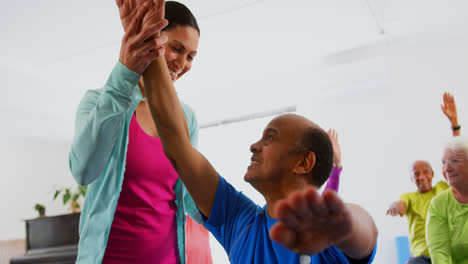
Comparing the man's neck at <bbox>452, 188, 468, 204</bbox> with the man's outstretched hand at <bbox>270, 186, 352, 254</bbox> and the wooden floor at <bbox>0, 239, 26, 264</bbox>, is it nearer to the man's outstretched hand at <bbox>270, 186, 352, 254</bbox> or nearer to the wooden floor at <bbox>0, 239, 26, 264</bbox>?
the man's outstretched hand at <bbox>270, 186, 352, 254</bbox>

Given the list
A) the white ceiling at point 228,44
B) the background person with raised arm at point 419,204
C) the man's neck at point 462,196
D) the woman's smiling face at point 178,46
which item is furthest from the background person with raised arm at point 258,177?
the white ceiling at point 228,44

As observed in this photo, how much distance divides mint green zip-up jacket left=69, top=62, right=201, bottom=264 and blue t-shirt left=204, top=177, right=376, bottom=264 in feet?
0.48

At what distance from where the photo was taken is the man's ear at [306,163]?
1163mm

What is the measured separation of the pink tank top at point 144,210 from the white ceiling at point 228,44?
321 centimetres

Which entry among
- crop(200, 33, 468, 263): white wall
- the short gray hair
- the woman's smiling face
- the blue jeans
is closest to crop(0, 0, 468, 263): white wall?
crop(200, 33, 468, 263): white wall

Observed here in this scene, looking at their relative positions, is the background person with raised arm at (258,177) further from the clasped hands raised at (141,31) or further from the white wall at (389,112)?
the white wall at (389,112)

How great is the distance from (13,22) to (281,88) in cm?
378

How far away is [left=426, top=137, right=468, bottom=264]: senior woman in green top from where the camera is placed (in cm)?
207

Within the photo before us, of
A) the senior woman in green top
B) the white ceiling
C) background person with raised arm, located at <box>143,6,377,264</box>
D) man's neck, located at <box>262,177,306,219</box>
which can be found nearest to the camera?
background person with raised arm, located at <box>143,6,377,264</box>

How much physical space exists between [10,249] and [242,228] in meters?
7.44

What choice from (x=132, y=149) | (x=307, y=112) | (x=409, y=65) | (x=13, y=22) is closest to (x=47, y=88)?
(x=13, y=22)

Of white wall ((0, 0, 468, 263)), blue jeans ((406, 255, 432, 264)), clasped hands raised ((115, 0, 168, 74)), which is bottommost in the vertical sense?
blue jeans ((406, 255, 432, 264))

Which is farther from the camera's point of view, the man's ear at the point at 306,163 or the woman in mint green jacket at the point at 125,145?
the man's ear at the point at 306,163

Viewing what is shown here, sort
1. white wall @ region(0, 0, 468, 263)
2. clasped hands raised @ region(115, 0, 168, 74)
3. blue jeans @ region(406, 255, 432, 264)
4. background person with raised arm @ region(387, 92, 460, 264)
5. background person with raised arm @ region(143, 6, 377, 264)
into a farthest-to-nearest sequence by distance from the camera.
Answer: white wall @ region(0, 0, 468, 263) < background person with raised arm @ region(387, 92, 460, 264) < blue jeans @ region(406, 255, 432, 264) < background person with raised arm @ region(143, 6, 377, 264) < clasped hands raised @ region(115, 0, 168, 74)
